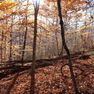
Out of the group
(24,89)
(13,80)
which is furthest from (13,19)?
(24,89)

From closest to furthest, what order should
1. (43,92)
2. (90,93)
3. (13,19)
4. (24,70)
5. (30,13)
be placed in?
(90,93) < (43,92) < (24,70) < (30,13) < (13,19)

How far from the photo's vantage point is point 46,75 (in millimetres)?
15945

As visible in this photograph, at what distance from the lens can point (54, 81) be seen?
47.8 ft

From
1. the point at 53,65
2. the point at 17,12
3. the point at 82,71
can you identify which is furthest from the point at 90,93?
the point at 17,12

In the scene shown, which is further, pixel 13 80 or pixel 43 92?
pixel 13 80

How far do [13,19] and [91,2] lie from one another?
1642 centimetres

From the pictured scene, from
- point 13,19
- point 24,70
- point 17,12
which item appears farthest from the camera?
point 13,19

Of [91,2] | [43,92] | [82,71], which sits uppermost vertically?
[91,2]

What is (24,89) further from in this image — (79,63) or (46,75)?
(79,63)

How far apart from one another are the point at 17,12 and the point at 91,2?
908 centimetres

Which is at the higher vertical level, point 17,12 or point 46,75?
point 17,12

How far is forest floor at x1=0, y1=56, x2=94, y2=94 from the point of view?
Answer: 44.0ft

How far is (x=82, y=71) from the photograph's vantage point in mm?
15367

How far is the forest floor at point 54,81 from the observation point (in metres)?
13.4
